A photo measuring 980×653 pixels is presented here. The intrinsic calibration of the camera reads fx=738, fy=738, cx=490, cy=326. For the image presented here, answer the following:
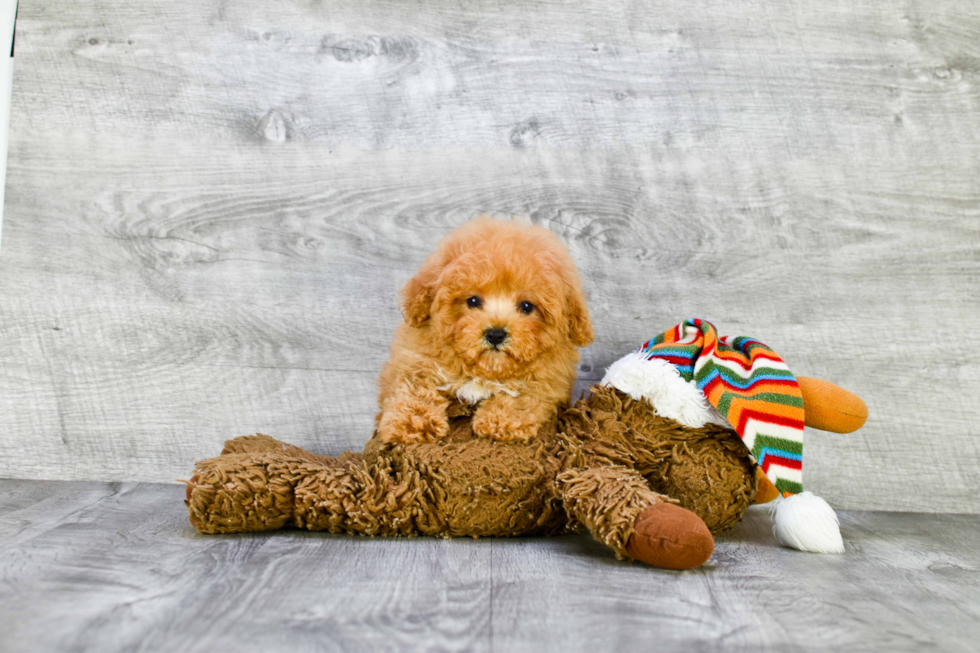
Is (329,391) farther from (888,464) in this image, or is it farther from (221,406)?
(888,464)

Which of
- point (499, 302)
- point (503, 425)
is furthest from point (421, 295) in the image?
point (503, 425)

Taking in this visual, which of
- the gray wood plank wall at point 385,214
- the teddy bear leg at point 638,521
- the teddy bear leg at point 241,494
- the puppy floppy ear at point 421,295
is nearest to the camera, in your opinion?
the teddy bear leg at point 638,521

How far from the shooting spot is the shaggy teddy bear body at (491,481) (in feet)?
3.65

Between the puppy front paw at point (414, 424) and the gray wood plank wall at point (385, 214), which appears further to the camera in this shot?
the gray wood plank wall at point (385, 214)

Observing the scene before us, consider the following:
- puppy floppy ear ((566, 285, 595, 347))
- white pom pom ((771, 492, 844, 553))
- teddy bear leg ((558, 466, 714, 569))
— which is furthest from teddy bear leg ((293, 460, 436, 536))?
white pom pom ((771, 492, 844, 553))

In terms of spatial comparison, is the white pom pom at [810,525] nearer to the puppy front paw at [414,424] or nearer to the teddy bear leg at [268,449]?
the puppy front paw at [414,424]

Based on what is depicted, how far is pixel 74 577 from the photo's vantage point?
0.93 metres

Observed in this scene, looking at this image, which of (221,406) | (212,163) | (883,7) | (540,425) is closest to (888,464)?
(540,425)

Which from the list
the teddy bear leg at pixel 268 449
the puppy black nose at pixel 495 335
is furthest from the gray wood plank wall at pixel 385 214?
the puppy black nose at pixel 495 335

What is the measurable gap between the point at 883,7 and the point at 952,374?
31.2 inches

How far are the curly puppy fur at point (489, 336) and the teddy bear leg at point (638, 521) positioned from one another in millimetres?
161

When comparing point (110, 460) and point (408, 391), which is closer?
point (408, 391)

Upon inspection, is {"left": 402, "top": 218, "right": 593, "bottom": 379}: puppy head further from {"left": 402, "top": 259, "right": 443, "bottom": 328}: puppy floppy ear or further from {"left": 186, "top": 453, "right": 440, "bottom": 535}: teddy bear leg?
{"left": 186, "top": 453, "right": 440, "bottom": 535}: teddy bear leg

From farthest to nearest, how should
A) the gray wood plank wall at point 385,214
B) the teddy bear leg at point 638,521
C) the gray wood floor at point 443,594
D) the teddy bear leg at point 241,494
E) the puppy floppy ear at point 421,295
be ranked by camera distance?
the gray wood plank wall at point 385,214 → the puppy floppy ear at point 421,295 → the teddy bear leg at point 241,494 → the teddy bear leg at point 638,521 → the gray wood floor at point 443,594
